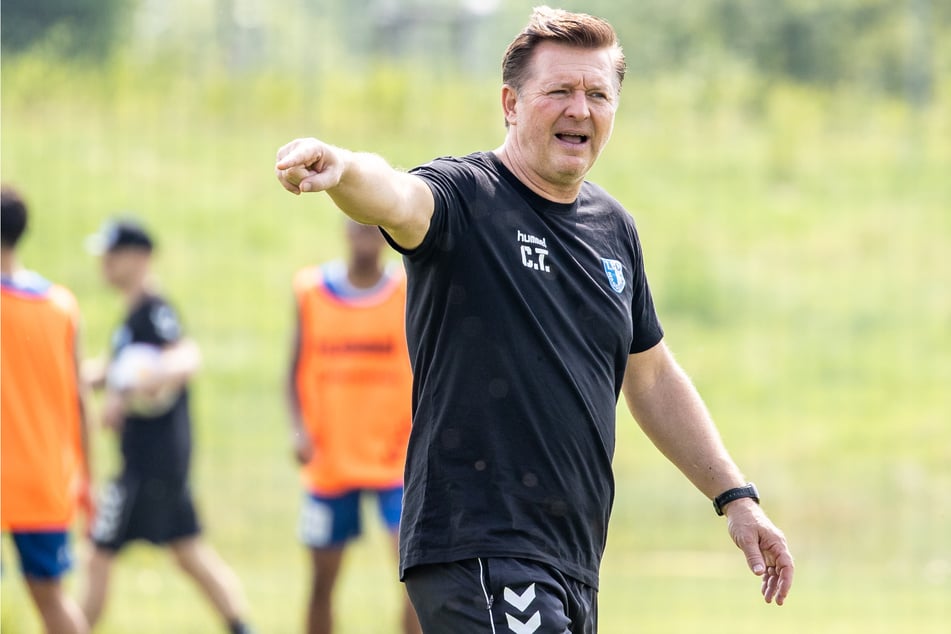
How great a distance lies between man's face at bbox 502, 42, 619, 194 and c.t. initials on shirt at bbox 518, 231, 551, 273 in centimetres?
19

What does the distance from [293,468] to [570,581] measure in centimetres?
1367

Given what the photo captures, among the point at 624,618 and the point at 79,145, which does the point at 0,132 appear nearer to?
the point at 79,145

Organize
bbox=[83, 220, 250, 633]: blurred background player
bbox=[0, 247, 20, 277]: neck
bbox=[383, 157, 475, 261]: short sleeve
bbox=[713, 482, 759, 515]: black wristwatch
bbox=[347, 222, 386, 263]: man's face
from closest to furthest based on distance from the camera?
bbox=[383, 157, 475, 261]: short sleeve, bbox=[713, 482, 759, 515]: black wristwatch, bbox=[0, 247, 20, 277]: neck, bbox=[347, 222, 386, 263]: man's face, bbox=[83, 220, 250, 633]: blurred background player

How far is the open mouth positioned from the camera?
4.29 m

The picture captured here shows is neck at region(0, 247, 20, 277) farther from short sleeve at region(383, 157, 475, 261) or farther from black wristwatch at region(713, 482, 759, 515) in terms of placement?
black wristwatch at region(713, 482, 759, 515)

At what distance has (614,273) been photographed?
4.40 m

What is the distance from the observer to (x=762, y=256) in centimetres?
2378

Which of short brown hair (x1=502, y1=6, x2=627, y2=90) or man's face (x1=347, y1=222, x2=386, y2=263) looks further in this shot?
man's face (x1=347, y1=222, x2=386, y2=263)

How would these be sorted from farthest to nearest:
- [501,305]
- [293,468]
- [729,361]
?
[729,361]
[293,468]
[501,305]

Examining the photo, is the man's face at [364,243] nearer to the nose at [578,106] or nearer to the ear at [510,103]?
the ear at [510,103]

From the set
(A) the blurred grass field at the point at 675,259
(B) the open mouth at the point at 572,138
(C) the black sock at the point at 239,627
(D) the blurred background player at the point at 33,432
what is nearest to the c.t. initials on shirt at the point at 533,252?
(B) the open mouth at the point at 572,138

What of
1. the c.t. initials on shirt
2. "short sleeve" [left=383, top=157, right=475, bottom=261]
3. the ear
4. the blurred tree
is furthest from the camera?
the blurred tree

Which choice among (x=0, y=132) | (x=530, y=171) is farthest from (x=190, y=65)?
(x=530, y=171)

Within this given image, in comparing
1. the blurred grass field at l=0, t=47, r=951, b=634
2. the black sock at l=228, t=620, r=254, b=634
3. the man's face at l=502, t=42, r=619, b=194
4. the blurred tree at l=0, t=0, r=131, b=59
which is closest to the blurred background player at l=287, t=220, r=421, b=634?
the black sock at l=228, t=620, r=254, b=634
